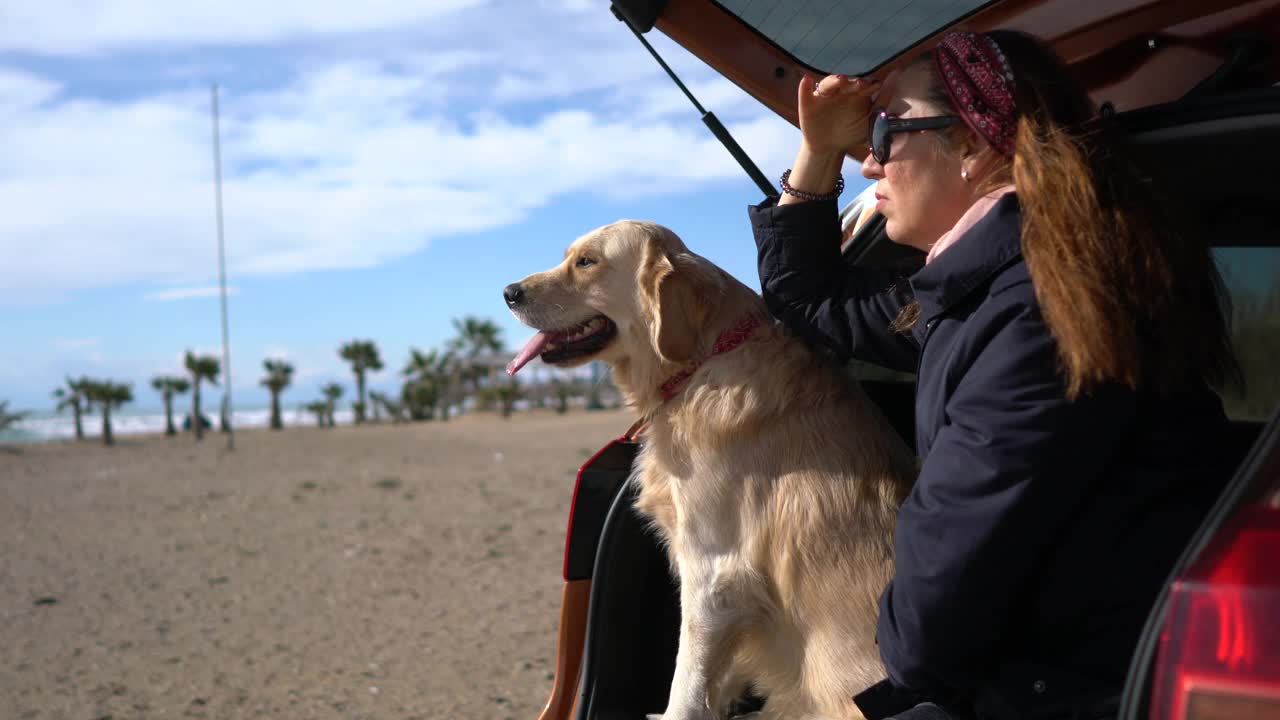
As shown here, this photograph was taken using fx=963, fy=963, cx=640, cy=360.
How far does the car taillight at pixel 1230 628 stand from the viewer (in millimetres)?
1116

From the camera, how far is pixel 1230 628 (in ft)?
3.73

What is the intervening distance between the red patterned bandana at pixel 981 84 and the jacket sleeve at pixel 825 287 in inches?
27.4

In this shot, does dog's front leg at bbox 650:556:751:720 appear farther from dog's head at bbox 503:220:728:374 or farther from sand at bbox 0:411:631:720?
sand at bbox 0:411:631:720

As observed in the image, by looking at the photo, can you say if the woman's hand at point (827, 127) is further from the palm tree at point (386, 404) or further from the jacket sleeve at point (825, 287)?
the palm tree at point (386, 404)

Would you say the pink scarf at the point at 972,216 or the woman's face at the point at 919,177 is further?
the woman's face at the point at 919,177

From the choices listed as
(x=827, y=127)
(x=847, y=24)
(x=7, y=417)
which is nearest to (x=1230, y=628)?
(x=827, y=127)

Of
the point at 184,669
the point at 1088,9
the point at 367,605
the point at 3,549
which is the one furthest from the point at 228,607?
the point at 1088,9

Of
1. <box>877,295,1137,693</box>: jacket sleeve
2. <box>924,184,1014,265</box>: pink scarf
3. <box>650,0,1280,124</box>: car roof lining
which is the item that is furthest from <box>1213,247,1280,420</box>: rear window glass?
<box>877,295,1137,693</box>: jacket sleeve

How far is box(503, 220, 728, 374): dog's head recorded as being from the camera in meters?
2.86

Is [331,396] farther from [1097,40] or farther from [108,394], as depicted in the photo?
[1097,40]

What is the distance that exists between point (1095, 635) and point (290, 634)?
643 cm

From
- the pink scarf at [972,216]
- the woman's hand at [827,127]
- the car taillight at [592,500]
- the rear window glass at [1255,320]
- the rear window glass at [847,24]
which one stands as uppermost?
the rear window glass at [847,24]

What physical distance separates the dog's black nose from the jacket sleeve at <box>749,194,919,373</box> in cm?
97

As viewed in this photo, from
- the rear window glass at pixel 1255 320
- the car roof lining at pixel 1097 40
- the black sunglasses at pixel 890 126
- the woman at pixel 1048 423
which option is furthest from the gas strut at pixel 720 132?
the rear window glass at pixel 1255 320
